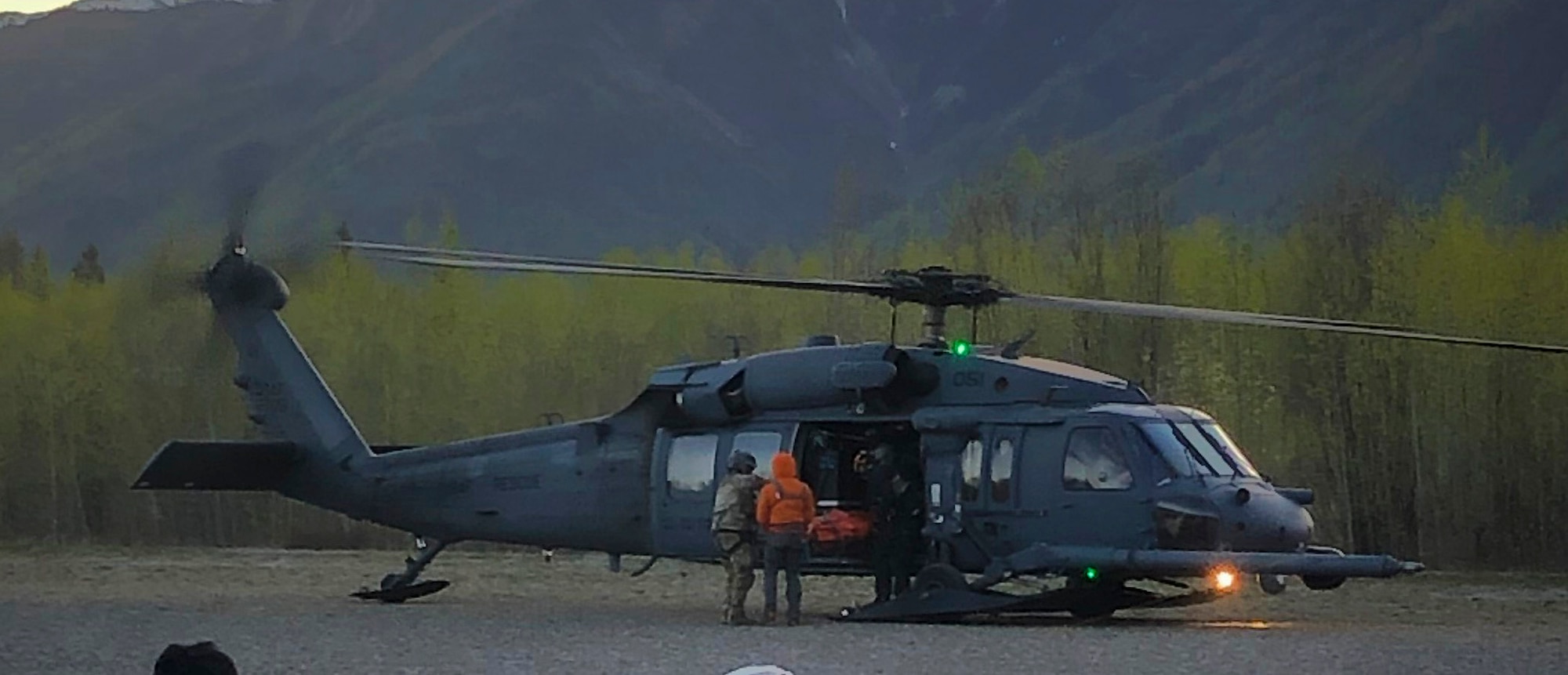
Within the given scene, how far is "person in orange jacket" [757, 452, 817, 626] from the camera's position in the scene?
57.6 feet

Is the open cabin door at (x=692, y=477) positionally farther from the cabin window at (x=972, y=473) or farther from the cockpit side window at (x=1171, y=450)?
the cockpit side window at (x=1171, y=450)

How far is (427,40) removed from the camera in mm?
186500

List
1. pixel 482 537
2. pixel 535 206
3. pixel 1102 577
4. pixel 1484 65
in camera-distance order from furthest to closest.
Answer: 1. pixel 535 206
2. pixel 1484 65
3. pixel 482 537
4. pixel 1102 577

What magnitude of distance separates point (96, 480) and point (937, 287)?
34159mm

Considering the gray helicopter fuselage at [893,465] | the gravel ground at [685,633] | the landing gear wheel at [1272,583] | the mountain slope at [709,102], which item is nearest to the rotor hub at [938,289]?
the gray helicopter fuselage at [893,465]

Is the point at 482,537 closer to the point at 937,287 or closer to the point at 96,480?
the point at 937,287

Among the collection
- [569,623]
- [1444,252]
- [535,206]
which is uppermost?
[535,206]

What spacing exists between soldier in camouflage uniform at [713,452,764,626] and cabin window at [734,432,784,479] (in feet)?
1.76

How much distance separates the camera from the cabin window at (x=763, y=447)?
60.6ft

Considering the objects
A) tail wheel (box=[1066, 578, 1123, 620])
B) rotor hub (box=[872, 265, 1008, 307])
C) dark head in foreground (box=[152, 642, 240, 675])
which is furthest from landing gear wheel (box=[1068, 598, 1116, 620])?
dark head in foreground (box=[152, 642, 240, 675])

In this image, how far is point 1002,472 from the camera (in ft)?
58.0

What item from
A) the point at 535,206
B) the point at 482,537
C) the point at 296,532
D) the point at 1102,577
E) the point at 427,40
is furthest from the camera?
the point at 427,40

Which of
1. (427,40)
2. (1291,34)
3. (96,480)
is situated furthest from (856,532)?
(427,40)

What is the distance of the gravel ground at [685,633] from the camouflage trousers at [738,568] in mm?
A: 341
